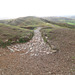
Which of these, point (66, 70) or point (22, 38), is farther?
point (22, 38)

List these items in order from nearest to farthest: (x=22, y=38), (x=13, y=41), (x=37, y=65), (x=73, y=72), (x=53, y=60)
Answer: (x=73, y=72), (x=37, y=65), (x=53, y=60), (x=13, y=41), (x=22, y=38)

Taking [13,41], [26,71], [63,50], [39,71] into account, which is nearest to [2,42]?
[13,41]

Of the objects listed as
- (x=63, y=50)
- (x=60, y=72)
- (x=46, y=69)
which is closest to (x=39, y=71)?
(x=46, y=69)

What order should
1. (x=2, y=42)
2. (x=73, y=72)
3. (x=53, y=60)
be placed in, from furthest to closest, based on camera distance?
1. (x=2, y=42)
2. (x=53, y=60)
3. (x=73, y=72)

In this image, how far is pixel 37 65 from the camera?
9.50 meters

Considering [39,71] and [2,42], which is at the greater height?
[2,42]

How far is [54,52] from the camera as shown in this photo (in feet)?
42.1

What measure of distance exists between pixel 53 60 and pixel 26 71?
450 cm

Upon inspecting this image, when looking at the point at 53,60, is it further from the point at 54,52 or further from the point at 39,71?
the point at 39,71

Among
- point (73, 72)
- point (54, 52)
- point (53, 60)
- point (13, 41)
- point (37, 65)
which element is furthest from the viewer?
point (13, 41)

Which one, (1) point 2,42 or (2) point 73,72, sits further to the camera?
(1) point 2,42

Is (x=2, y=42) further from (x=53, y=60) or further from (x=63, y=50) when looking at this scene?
(x=63, y=50)

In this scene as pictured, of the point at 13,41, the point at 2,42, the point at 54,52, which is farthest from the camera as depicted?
the point at 13,41

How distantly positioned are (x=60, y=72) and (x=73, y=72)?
139 centimetres
